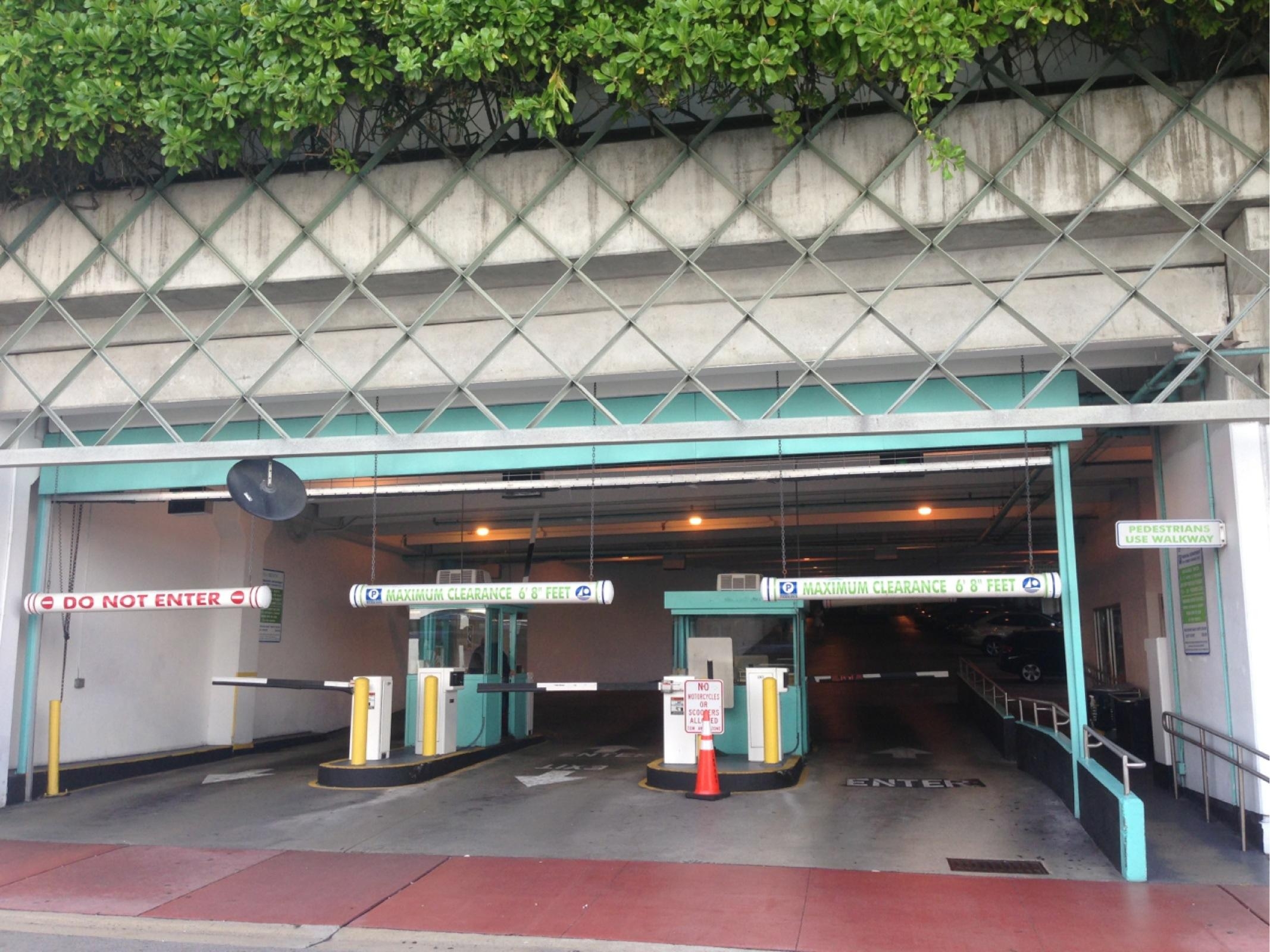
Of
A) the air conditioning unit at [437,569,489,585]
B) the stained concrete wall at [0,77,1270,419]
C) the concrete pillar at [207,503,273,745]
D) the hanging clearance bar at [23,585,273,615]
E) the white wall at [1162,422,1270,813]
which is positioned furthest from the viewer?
the concrete pillar at [207,503,273,745]

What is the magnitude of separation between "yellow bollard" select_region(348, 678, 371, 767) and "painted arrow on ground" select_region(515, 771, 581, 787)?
190 centimetres

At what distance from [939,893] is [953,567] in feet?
74.2

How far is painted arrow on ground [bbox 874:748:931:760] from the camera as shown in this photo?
570 inches

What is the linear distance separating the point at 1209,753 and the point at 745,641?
582 cm

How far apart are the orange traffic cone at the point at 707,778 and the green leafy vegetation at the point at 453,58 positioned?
20.1ft

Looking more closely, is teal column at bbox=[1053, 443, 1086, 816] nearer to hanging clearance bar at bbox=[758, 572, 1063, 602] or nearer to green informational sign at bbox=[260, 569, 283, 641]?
hanging clearance bar at bbox=[758, 572, 1063, 602]

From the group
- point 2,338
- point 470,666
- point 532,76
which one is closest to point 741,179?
point 532,76

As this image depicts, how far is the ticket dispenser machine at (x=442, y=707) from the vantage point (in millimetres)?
13578

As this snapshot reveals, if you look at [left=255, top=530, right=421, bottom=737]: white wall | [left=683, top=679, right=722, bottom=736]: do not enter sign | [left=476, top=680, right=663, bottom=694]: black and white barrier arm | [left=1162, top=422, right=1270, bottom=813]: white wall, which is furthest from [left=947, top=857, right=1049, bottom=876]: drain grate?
[left=255, top=530, right=421, bottom=737]: white wall

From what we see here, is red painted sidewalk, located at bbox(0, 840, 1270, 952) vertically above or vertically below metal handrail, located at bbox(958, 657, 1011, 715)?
below

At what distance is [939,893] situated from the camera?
731cm

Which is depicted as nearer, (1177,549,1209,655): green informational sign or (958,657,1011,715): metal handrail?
(1177,549,1209,655): green informational sign

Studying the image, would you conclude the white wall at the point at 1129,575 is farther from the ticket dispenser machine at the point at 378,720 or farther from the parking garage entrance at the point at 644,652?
the ticket dispenser machine at the point at 378,720

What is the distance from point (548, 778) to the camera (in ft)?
42.5
